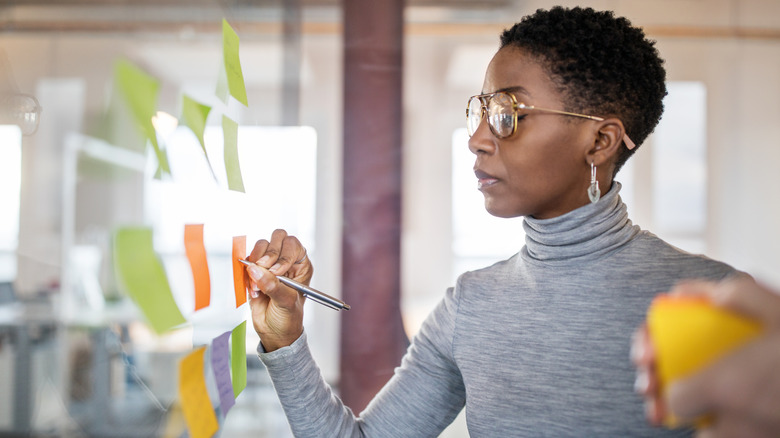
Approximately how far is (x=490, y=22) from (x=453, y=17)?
0.13 metres

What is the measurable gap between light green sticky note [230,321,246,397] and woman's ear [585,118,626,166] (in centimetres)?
58

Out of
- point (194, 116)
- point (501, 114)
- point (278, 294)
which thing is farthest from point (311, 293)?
point (501, 114)

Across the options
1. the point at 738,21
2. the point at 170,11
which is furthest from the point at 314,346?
the point at 738,21

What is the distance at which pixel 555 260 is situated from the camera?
2.77ft

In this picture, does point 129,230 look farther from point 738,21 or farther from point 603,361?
point 738,21

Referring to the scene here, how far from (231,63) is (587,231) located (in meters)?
0.57

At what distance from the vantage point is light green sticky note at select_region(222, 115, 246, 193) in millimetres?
755

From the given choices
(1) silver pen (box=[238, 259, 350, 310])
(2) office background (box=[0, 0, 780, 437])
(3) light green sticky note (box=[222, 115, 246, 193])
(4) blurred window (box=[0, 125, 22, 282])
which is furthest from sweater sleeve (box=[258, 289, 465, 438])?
(2) office background (box=[0, 0, 780, 437])

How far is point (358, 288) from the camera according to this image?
1826 millimetres

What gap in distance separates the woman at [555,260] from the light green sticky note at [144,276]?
0.18 m

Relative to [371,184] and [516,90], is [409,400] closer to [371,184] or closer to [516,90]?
[516,90]

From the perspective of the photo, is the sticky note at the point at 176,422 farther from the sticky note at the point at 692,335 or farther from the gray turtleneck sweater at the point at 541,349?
the sticky note at the point at 692,335

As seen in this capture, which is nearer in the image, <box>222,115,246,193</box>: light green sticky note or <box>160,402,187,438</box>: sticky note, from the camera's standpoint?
<box>160,402,187,438</box>: sticky note

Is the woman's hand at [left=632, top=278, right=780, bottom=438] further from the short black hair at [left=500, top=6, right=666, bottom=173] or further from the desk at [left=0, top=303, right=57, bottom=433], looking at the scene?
the desk at [left=0, top=303, right=57, bottom=433]
